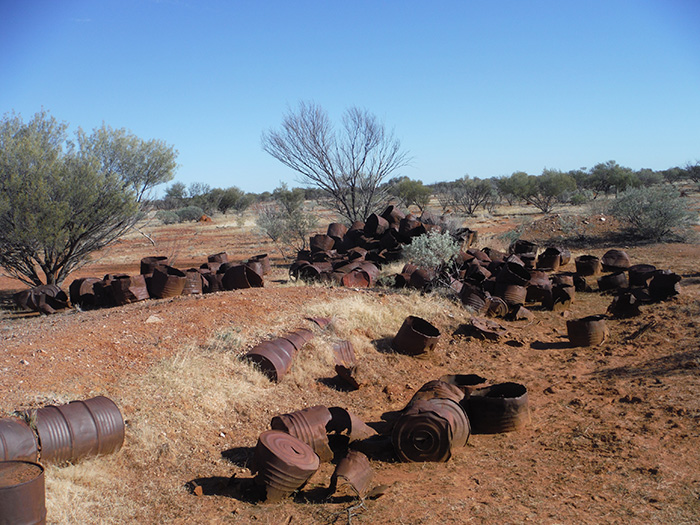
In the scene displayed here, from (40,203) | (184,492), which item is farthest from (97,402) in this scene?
(40,203)

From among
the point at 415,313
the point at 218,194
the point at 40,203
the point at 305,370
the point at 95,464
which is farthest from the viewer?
the point at 218,194

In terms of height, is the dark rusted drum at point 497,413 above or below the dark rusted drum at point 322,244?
below

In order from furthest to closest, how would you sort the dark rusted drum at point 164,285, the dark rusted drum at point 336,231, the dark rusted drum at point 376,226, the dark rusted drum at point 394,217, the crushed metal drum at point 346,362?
1. the dark rusted drum at point 336,231
2. the dark rusted drum at point 394,217
3. the dark rusted drum at point 376,226
4. the dark rusted drum at point 164,285
5. the crushed metal drum at point 346,362

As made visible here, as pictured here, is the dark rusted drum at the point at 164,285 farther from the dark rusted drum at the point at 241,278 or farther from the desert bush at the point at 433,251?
the desert bush at the point at 433,251

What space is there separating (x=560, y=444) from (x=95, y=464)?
14.9 ft

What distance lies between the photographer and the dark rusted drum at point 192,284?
1130 cm

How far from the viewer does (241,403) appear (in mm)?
6320

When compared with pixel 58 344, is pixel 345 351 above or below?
below

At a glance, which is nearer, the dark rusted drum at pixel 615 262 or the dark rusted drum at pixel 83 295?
the dark rusted drum at pixel 83 295

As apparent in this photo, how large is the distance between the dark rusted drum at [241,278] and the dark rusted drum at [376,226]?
4.92m

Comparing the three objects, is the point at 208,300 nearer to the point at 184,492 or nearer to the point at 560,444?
the point at 184,492

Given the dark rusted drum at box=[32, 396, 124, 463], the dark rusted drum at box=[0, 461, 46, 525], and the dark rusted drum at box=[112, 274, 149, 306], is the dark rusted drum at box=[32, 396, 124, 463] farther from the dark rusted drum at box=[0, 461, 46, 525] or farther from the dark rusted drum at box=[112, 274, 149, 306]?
the dark rusted drum at box=[112, 274, 149, 306]

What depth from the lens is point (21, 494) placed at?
3.43 metres

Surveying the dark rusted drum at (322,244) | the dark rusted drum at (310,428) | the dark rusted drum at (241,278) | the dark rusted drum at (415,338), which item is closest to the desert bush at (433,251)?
the dark rusted drum at (415,338)
